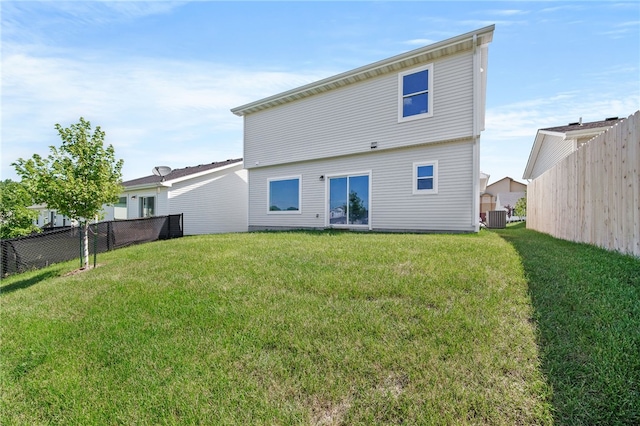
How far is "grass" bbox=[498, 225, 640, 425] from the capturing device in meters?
1.93

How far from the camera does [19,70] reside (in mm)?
7301

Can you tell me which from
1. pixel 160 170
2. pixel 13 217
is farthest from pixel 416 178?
pixel 13 217

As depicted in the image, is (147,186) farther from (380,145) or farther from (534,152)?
(534,152)

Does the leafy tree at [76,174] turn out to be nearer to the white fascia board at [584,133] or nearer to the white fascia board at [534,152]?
the white fascia board at [584,133]

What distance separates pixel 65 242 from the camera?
359 inches

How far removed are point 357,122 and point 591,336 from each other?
9373 mm

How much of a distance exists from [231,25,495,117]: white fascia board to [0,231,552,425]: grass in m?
6.56

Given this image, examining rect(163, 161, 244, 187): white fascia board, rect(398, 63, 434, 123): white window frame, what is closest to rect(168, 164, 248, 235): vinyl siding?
rect(163, 161, 244, 187): white fascia board

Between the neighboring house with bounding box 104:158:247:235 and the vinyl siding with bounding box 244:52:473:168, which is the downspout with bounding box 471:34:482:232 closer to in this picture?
the vinyl siding with bounding box 244:52:473:168

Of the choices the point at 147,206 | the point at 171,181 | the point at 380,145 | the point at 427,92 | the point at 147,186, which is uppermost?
the point at 427,92

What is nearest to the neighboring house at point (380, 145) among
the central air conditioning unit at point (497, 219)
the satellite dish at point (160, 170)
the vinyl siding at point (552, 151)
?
the vinyl siding at point (552, 151)

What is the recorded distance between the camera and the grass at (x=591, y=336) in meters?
1.93

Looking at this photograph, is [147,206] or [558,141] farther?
[147,206]

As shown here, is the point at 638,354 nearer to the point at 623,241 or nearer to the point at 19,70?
the point at 623,241
